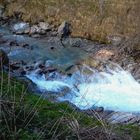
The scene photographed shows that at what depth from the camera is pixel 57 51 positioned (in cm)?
1320

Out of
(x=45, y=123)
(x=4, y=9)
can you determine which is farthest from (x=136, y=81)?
(x=45, y=123)

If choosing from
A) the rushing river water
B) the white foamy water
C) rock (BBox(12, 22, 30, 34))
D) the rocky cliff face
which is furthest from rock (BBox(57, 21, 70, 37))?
the white foamy water

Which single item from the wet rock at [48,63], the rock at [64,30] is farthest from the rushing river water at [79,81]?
the rock at [64,30]

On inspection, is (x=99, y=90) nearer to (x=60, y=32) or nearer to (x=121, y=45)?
(x=121, y=45)

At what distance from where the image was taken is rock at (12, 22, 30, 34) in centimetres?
1479

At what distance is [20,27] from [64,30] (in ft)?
5.47

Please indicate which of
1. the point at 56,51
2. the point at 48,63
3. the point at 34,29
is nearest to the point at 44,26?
the point at 34,29

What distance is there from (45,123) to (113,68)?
29.0 ft

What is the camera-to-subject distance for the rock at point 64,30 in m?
14.4

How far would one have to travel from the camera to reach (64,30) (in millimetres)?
14539

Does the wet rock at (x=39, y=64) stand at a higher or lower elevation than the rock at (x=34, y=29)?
higher

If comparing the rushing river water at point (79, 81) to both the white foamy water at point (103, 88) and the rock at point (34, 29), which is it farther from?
the rock at point (34, 29)

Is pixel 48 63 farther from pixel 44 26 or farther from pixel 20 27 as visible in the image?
pixel 20 27

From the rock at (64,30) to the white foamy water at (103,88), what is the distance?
3.02 metres
